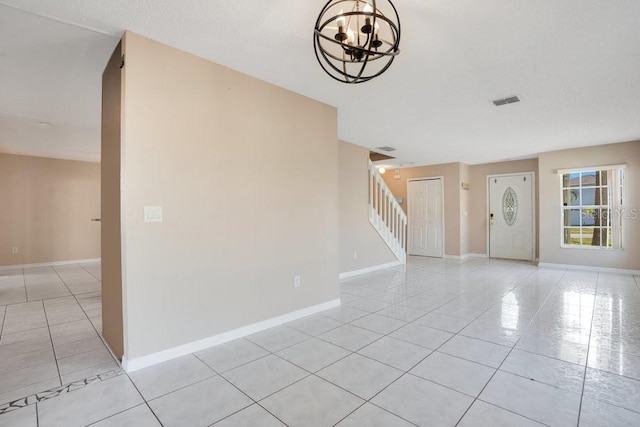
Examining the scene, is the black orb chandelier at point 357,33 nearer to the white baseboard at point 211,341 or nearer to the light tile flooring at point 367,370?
the light tile flooring at point 367,370

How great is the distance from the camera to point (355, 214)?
5.88m

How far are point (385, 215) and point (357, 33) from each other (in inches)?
214

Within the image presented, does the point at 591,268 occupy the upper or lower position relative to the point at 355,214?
lower

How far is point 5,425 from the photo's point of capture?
1.71 m

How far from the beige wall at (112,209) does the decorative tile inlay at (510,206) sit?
8432 mm

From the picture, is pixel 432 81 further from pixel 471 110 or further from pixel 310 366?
pixel 310 366

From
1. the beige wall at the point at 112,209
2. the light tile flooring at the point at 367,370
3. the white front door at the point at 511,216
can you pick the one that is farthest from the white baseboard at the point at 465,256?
the beige wall at the point at 112,209

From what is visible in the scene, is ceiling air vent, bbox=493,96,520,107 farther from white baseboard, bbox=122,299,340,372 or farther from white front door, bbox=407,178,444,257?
white front door, bbox=407,178,444,257

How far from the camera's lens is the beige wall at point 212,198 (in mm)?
2393

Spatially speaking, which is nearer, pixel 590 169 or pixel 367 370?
pixel 367 370

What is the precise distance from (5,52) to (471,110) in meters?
5.03

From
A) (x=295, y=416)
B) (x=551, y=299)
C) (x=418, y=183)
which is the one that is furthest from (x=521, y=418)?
(x=418, y=183)

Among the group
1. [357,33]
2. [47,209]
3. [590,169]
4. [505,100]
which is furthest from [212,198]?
[590,169]

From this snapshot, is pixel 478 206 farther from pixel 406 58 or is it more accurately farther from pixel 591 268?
pixel 406 58
